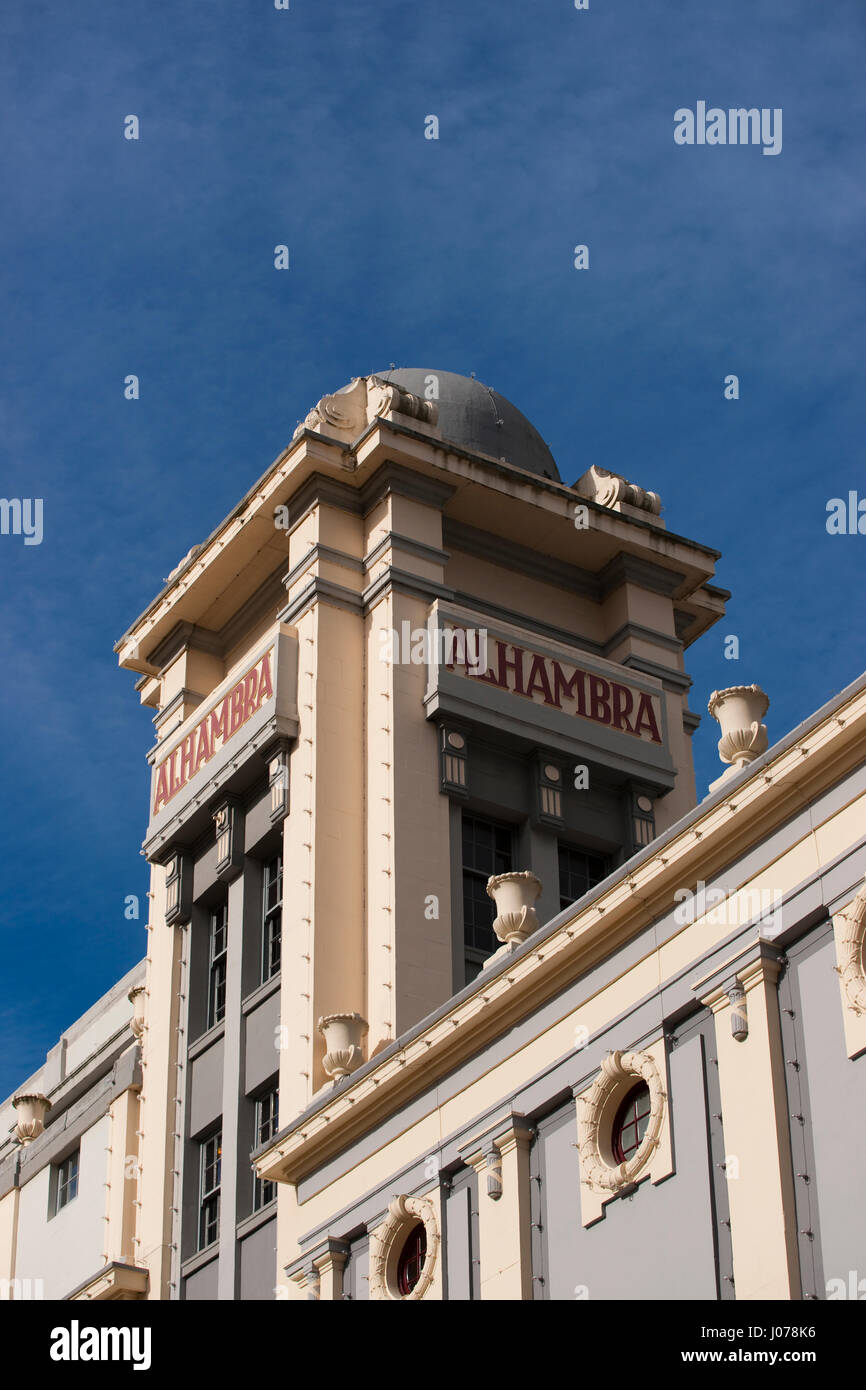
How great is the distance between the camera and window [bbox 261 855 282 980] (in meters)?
38.9

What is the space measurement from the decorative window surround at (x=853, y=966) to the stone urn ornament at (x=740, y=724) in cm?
353

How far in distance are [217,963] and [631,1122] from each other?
16.1m

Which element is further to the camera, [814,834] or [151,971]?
[151,971]

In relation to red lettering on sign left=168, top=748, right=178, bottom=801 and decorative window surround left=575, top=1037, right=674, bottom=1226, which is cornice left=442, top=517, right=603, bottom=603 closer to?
red lettering on sign left=168, top=748, right=178, bottom=801

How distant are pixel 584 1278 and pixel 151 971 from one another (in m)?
18.4

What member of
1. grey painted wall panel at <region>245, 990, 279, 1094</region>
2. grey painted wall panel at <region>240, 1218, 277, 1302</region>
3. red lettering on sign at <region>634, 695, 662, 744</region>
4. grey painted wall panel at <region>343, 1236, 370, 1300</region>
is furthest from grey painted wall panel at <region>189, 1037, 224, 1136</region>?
red lettering on sign at <region>634, 695, 662, 744</region>

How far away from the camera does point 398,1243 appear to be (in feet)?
96.6

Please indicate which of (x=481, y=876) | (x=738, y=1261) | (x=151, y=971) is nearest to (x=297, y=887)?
(x=481, y=876)

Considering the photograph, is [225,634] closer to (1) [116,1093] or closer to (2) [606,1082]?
(1) [116,1093]

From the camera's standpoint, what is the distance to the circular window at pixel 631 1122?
85.5 ft

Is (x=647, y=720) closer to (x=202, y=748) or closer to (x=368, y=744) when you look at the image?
(x=368, y=744)

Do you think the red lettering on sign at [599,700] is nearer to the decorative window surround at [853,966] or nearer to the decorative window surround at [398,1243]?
the decorative window surround at [398,1243]

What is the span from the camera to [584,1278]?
25.8 meters

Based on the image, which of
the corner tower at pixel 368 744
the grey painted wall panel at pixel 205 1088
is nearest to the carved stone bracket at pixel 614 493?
the corner tower at pixel 368 744
